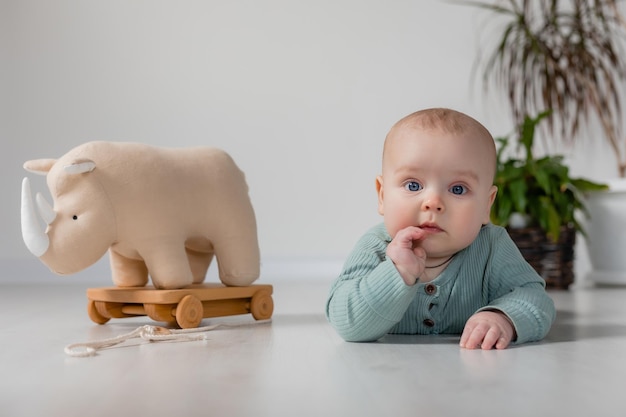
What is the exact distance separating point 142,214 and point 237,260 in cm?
23

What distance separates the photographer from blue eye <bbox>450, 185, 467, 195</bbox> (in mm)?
1329

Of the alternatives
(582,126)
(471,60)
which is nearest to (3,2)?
(471,60)

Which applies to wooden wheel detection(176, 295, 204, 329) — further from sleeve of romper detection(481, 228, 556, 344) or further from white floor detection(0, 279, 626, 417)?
sleeve of romper detection(481, 228, 556, 344)

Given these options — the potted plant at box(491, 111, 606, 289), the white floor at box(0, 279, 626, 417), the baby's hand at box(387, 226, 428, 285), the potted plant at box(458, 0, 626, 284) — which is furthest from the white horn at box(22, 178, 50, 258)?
the potted plant at box(458, 0, 626, 284)

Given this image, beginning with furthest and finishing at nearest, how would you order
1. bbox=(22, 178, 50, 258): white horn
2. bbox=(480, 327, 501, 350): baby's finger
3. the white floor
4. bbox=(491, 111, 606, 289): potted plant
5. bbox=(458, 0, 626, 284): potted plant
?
1. bbox=(458, 0, 626, 284): potted plant
2. bbox=(491, 111, 606, 289): potted plant
3. bbox=(22, 178, 50, 258): white horn
4. bbox=(480, 327, 501, 350): baby's finger
5. the white floor

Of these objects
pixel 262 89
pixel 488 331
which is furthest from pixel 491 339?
pixel 262 89

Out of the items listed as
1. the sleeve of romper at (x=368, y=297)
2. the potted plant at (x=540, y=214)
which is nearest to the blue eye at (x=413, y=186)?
the sleeve of romper at (x=368, y=297)

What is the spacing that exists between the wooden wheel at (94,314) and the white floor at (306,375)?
0.06 metres

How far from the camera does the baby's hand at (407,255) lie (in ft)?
4.17

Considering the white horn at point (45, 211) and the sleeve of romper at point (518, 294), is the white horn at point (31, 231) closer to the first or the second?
the white horn at point (45, 211)

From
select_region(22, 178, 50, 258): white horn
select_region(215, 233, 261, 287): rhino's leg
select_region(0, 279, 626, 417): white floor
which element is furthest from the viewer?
select_region(215, 233, 261, 287): rhino's leg

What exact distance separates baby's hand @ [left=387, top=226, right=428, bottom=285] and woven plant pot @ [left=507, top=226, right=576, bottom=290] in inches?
66.5

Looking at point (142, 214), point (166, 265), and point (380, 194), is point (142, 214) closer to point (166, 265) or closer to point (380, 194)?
point (166, 265)

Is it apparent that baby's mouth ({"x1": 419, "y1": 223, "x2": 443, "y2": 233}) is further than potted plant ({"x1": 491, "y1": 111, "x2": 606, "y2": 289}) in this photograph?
No
